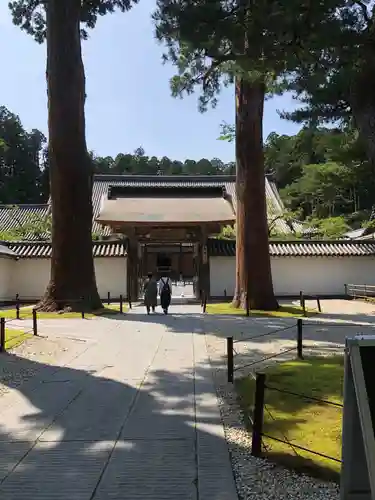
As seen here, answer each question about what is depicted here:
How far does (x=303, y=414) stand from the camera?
18.1 ft

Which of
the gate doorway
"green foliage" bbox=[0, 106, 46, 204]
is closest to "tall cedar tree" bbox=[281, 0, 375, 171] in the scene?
the gate doorway

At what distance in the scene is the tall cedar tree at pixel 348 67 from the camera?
687cm

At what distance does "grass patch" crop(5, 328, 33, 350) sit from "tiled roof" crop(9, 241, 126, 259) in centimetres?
1420

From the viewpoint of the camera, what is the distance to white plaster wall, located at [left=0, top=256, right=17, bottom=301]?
25000 mm

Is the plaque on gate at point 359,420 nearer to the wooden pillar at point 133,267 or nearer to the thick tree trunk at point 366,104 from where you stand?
the thick tree trunk at point 366,104

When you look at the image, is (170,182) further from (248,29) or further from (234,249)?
(248,29)

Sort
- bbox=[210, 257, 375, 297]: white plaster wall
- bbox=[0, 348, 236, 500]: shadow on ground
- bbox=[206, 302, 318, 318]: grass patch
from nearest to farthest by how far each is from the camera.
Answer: bbox=[0, 348, 236, 500]: shadow on ground < bbox=[206, 302, 318, 318]: grass patch < bbox=[210, 257, 375, 297]: white plaster wall

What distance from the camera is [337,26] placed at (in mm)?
6879

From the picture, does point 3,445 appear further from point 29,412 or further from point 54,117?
point 54,117

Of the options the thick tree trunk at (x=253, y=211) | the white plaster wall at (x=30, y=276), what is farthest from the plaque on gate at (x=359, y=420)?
the white plaster wall at (x=30, y=276)

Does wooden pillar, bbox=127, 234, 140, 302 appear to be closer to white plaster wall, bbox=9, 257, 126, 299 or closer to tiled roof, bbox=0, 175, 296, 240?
white plaster wall, bbox=9, 257, 126, 299

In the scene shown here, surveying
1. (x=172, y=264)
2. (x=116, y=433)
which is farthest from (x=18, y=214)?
(x=116, y=433)

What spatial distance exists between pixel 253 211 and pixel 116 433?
48.6 ft

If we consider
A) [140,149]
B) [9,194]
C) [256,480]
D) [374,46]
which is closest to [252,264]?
[374,46]
